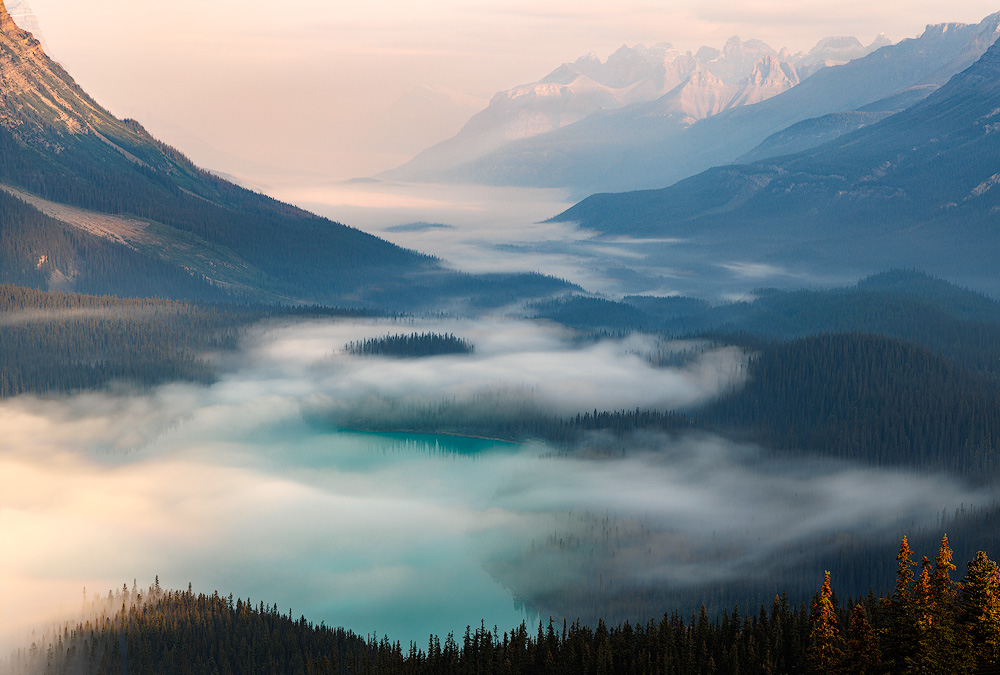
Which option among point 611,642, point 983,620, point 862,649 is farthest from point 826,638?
point 611,642

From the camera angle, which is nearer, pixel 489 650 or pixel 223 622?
pixel 489 650

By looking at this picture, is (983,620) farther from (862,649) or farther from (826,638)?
(826,638)

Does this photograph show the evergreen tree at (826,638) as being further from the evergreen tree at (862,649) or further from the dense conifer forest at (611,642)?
the evergreen tree at (862,649)

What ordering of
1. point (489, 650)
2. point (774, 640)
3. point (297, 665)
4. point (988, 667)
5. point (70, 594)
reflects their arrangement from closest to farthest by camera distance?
point (988, 667) < point (774, 640) < point (489, 650) < point (297, 665) < point (70, 594)

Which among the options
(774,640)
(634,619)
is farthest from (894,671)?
(634,619)

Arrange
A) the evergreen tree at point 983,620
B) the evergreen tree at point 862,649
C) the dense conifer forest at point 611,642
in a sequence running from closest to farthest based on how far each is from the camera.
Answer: the evergreen tree at point 983,620, the dense conifer forest at point 611,642, the evergreen tree at point 862,649

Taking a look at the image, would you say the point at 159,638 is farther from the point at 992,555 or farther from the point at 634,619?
the point at 992,555

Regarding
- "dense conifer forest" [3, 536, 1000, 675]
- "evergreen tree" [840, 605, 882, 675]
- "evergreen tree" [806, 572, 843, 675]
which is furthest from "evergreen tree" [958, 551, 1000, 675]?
"evergreen tree" [806, 572, 843, 675]

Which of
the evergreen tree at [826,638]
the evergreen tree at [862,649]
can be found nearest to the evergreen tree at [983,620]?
the evergreen tree at [862,649]

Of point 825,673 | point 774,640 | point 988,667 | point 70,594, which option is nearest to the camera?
point 988,667
